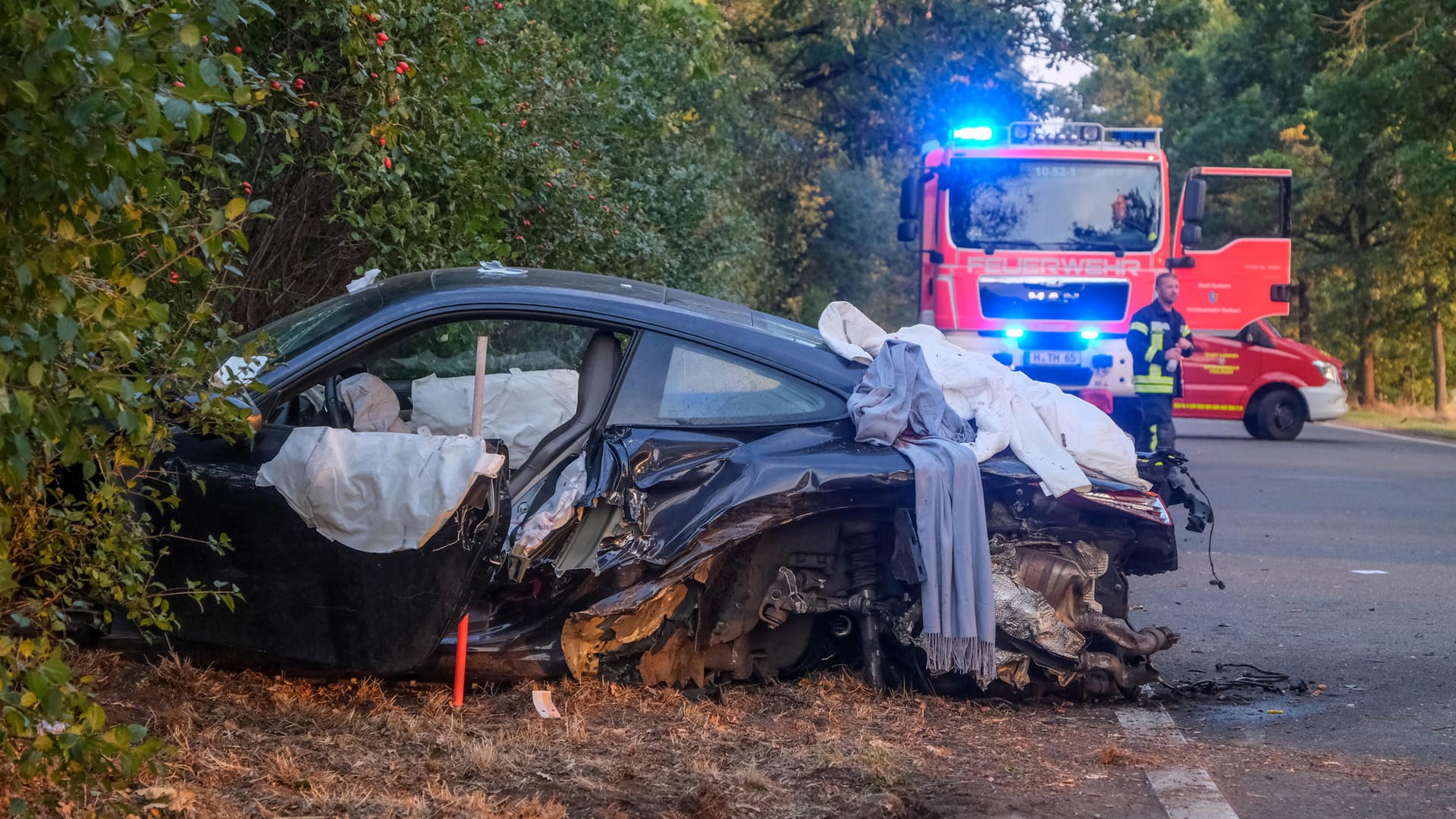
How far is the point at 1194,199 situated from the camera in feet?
49.9

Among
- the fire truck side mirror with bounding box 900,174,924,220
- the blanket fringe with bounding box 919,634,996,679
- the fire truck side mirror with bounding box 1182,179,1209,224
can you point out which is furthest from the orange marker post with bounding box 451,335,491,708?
the fire truck side mirror with bounding box 900,174,924,220

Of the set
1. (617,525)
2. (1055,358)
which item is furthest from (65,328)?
(1055,358)

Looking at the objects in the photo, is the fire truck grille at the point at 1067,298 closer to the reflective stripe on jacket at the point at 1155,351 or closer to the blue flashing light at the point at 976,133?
the blue flashing light at the point at 976,133

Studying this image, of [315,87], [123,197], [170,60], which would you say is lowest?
[123,197]

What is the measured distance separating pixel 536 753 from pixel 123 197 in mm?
2081

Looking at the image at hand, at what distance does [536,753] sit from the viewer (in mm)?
4328

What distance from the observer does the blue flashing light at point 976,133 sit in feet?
51.3

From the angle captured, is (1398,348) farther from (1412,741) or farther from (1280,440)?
(1412,741)

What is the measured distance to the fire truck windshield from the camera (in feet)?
50.1

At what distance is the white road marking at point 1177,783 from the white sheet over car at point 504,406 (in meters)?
2.42

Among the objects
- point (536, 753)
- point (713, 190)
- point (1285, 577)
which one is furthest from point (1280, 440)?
point (536, 753)

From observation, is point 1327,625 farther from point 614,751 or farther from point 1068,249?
point 1068,249

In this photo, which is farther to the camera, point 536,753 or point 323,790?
point 536,753

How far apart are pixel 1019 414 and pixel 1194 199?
11.0m
